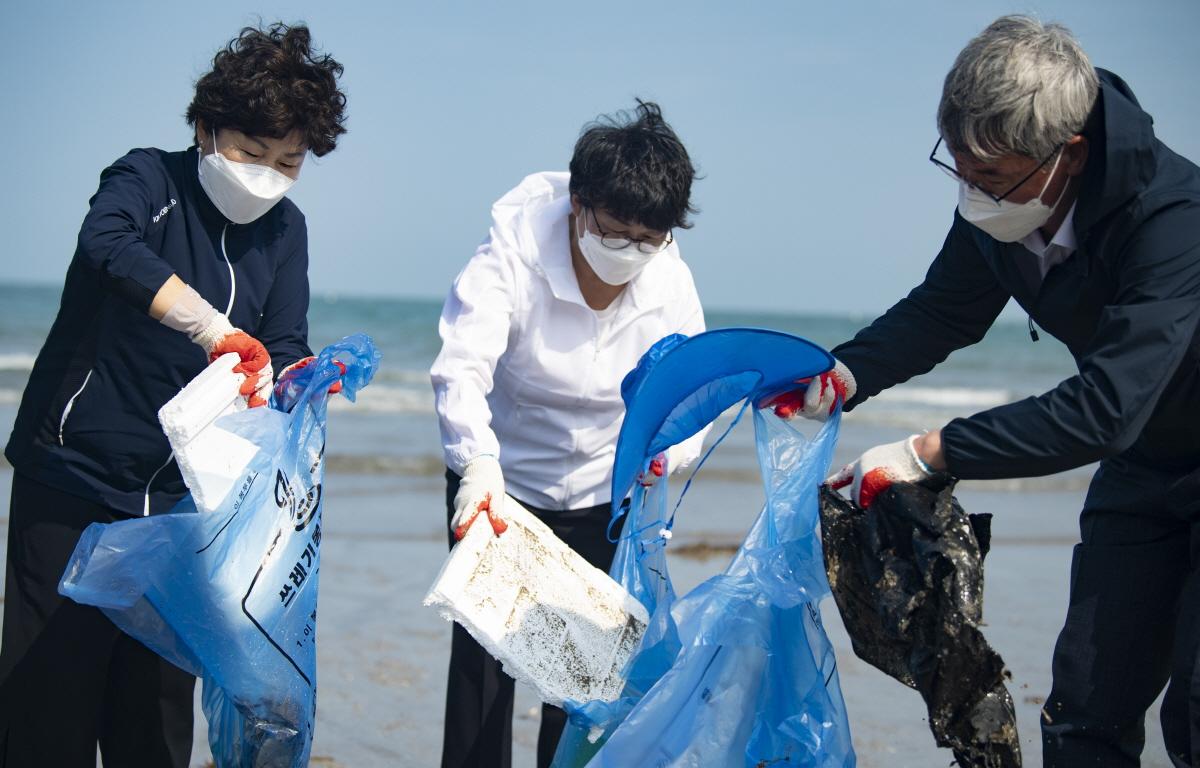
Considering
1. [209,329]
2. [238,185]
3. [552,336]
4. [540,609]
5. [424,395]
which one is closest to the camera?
[209,329]

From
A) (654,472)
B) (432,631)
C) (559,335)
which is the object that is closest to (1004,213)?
(654,472)

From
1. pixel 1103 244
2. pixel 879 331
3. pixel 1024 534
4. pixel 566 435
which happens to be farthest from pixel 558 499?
pixel 1024 534

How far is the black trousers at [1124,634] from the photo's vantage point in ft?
6.88

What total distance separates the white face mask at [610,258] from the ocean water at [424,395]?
89 cm

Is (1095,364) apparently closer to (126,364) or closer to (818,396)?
(818,396)

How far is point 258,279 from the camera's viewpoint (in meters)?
2.55

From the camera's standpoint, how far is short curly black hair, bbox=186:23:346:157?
2.41m

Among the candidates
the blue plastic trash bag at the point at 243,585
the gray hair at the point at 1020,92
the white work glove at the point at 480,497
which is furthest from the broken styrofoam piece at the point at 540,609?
the gray hair at the point at 1020,92

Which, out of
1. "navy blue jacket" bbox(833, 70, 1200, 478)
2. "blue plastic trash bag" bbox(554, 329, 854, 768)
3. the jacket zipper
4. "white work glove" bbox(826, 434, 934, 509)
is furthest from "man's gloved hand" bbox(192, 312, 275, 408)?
"navy blue jacket" bbox(833, 70, 1200, 478)

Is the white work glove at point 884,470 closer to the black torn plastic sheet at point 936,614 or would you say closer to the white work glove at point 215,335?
the black torn plastic sheet at point 936,614

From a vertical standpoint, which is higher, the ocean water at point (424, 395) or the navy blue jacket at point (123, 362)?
the navy blue jacket at point (123, 362)

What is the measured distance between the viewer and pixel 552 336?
8.81 ft

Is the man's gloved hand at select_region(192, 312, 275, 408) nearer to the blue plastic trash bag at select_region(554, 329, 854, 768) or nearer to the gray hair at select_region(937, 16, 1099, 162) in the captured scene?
the blue plastic trash bag at select_region(554, 329, 854, 768)

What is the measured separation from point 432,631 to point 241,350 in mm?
2490
